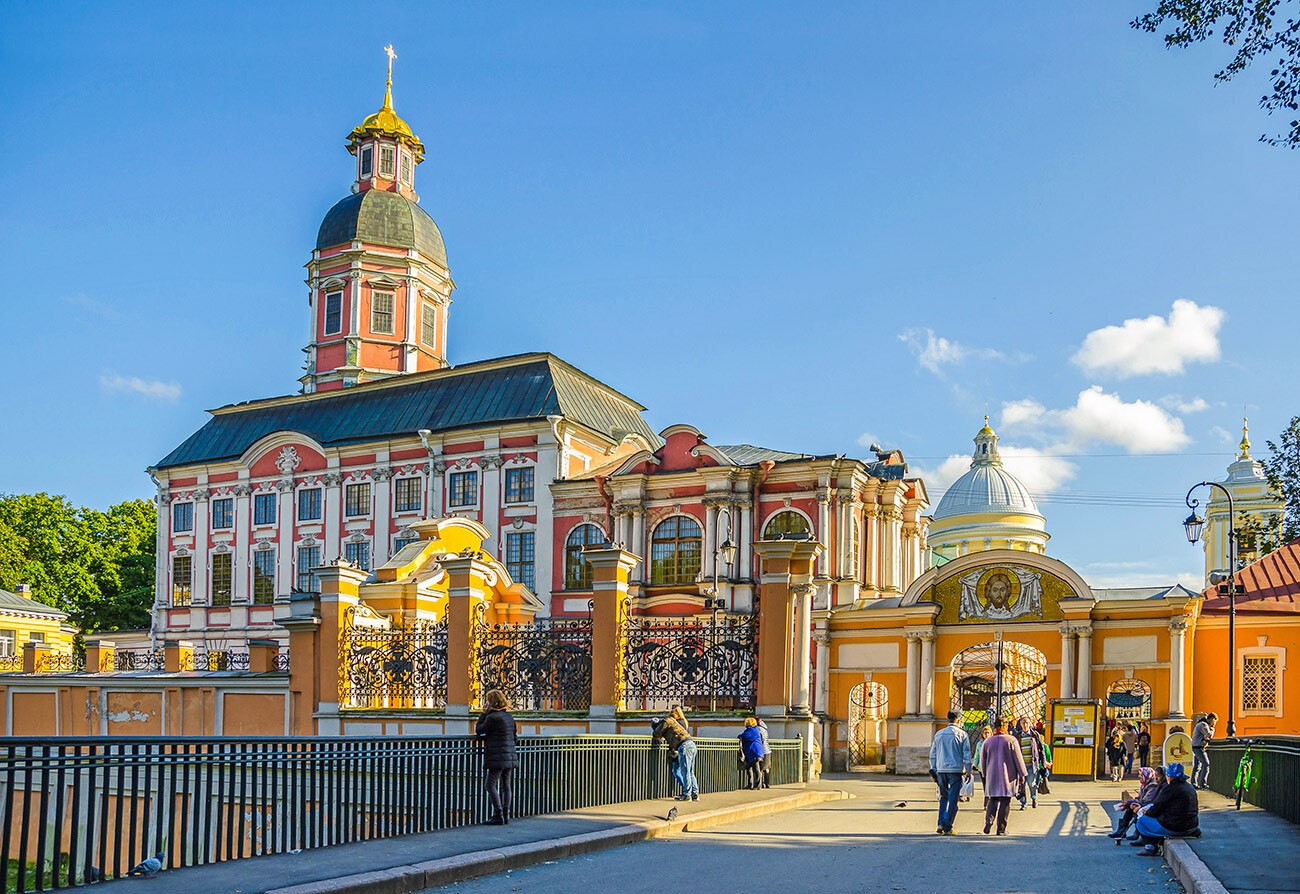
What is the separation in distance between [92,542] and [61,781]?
64.5 metres

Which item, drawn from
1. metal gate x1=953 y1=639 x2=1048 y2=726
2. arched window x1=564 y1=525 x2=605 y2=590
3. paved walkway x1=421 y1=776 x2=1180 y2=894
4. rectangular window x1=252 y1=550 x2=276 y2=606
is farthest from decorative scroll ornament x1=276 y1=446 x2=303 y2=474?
paved walkway x1=421 y1=776 x2=1180 y2=894

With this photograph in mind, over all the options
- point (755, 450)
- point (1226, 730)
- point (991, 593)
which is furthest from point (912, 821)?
point (755, 450)

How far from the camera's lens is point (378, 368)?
2242 inches

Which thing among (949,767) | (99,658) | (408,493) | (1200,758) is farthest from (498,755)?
(408,493)

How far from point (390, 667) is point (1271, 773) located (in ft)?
44.6

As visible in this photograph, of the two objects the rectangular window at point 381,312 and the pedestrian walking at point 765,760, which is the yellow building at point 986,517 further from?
the pedestrian walking at point 765,760

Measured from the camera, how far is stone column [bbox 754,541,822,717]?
64.4 ft

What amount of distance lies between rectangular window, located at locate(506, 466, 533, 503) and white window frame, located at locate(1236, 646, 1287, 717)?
24.4m

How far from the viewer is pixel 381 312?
2267 inches

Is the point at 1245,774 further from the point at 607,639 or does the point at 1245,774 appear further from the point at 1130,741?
the point at 1130,741

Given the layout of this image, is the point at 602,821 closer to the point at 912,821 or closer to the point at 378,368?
the point at 912,821

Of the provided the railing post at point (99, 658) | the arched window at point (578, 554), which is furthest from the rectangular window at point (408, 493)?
the railing post at point (99, 658)

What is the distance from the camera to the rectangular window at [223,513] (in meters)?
51.8

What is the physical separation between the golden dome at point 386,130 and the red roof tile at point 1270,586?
43117mm
